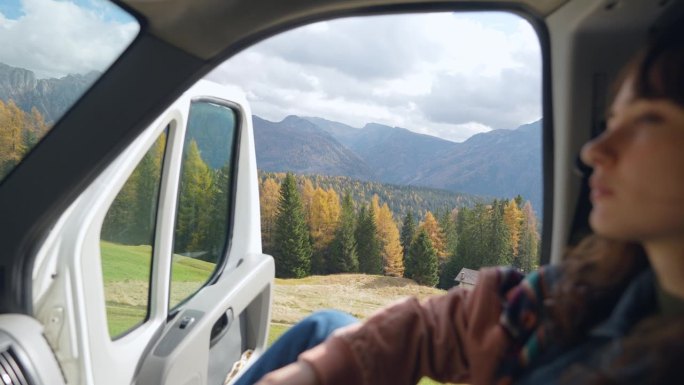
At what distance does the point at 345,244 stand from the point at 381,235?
25cm

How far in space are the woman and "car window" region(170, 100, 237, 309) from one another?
1.40 meters

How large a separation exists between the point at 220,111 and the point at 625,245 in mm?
1913

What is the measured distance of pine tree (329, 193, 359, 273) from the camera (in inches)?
118

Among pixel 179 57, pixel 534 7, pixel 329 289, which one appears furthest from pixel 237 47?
pixel 329 289

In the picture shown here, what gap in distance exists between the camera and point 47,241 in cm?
175

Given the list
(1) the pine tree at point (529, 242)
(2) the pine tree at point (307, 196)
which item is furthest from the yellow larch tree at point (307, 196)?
(1) the pine tree at point (529, 242)

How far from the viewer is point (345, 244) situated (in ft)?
10.0

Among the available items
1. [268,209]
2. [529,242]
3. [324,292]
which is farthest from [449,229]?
[268,209]

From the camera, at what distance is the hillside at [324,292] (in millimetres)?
2750

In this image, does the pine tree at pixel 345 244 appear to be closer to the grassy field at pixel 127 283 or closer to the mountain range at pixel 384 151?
the mountain range at pixel 384 151

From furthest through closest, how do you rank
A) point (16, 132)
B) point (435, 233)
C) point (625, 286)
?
1. point (435, 233)
2. point (16, 132)
3. point (625, 286)

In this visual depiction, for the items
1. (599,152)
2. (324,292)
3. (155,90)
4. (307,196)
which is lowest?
(324,292)

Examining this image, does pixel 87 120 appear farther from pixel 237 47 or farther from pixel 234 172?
pixel 234 172

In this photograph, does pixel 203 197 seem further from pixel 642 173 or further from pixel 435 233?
pixel 642 173
